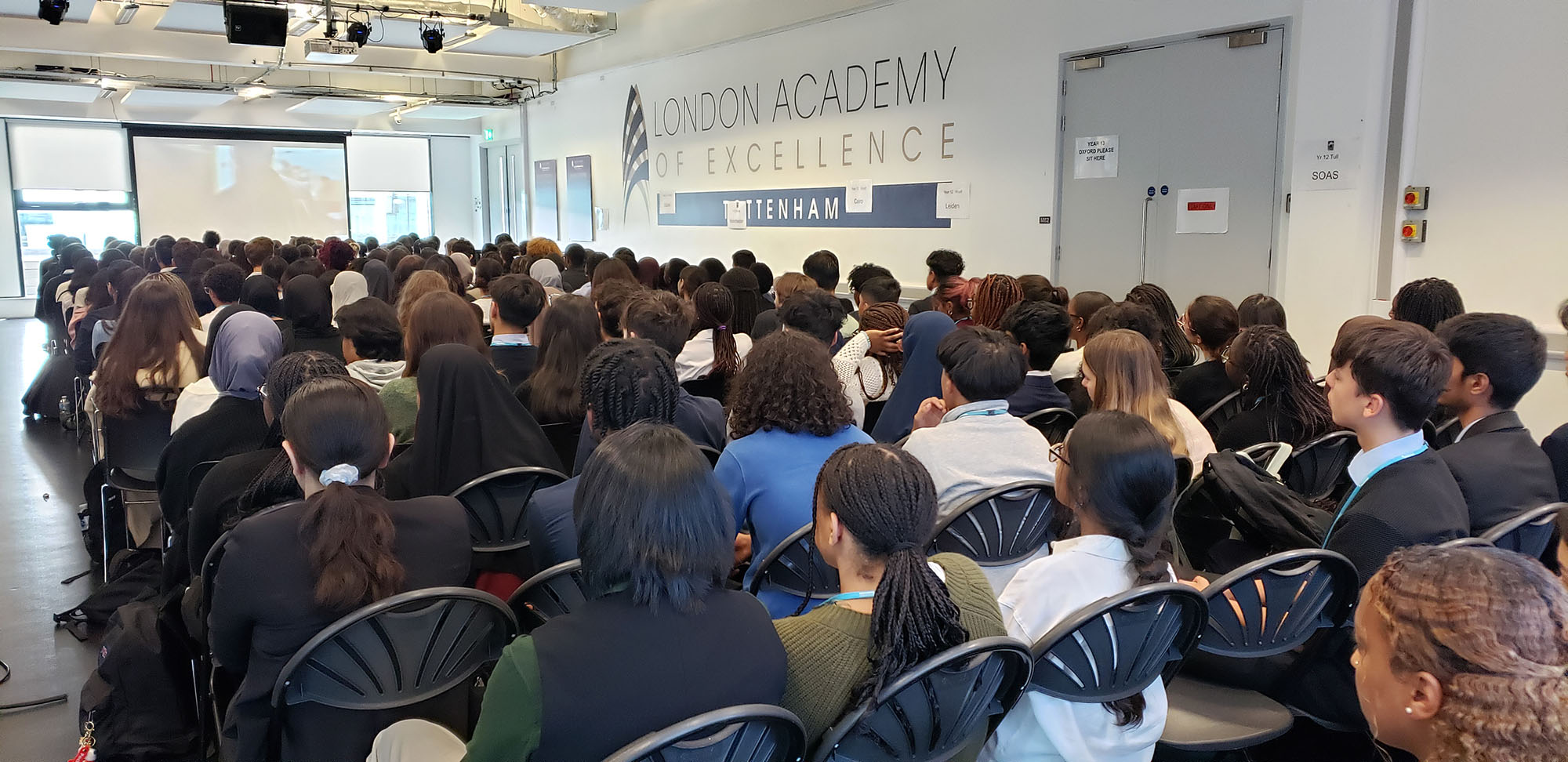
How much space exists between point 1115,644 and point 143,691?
248cm

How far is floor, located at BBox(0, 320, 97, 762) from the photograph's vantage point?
299 cm

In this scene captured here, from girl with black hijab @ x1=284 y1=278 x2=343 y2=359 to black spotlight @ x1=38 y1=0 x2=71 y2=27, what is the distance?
4.63 metres

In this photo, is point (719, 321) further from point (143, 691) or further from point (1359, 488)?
point (1359, 488)

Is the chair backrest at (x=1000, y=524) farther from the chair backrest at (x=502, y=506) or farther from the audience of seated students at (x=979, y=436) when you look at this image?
the chair backrest at (x=502, y=506)

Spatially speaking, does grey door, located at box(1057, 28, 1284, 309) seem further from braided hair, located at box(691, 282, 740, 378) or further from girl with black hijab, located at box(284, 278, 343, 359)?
girl with black hijab, located at box(284, 278, 343, 359)

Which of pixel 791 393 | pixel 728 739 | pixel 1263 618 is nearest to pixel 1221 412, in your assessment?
pixel 1263 618

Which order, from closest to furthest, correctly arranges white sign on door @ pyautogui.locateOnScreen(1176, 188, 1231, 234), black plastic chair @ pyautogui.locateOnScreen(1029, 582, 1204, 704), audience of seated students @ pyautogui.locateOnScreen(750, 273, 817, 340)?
black plastic chair @ pyautogui.locateOnScreen(1029, 582, 1204, 704) < audience of seated students @ pyautogui.locateOnScreen(750, 273, 817, 340) < white sign on door @ pyautogui.locateOnScreen(1176, 188, 1231, 234)

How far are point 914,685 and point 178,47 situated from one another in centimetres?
1266

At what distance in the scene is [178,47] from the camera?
11.2m

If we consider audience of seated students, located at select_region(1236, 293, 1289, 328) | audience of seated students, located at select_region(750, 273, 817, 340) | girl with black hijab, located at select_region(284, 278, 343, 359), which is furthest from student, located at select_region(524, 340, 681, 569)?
girl with black hijab, located at select_region(284, 278, 343, 359)

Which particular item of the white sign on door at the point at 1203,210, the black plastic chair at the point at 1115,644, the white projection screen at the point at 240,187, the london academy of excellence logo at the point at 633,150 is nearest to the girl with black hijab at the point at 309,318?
the black plastic chair at the point at 1115,644

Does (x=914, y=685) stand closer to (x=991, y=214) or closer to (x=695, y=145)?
(x=991, y=214)

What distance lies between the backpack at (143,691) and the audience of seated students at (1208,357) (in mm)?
3392

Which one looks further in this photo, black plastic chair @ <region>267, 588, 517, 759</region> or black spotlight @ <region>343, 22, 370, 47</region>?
black spotlight @ <region>343, 22, 370, 47</region>
